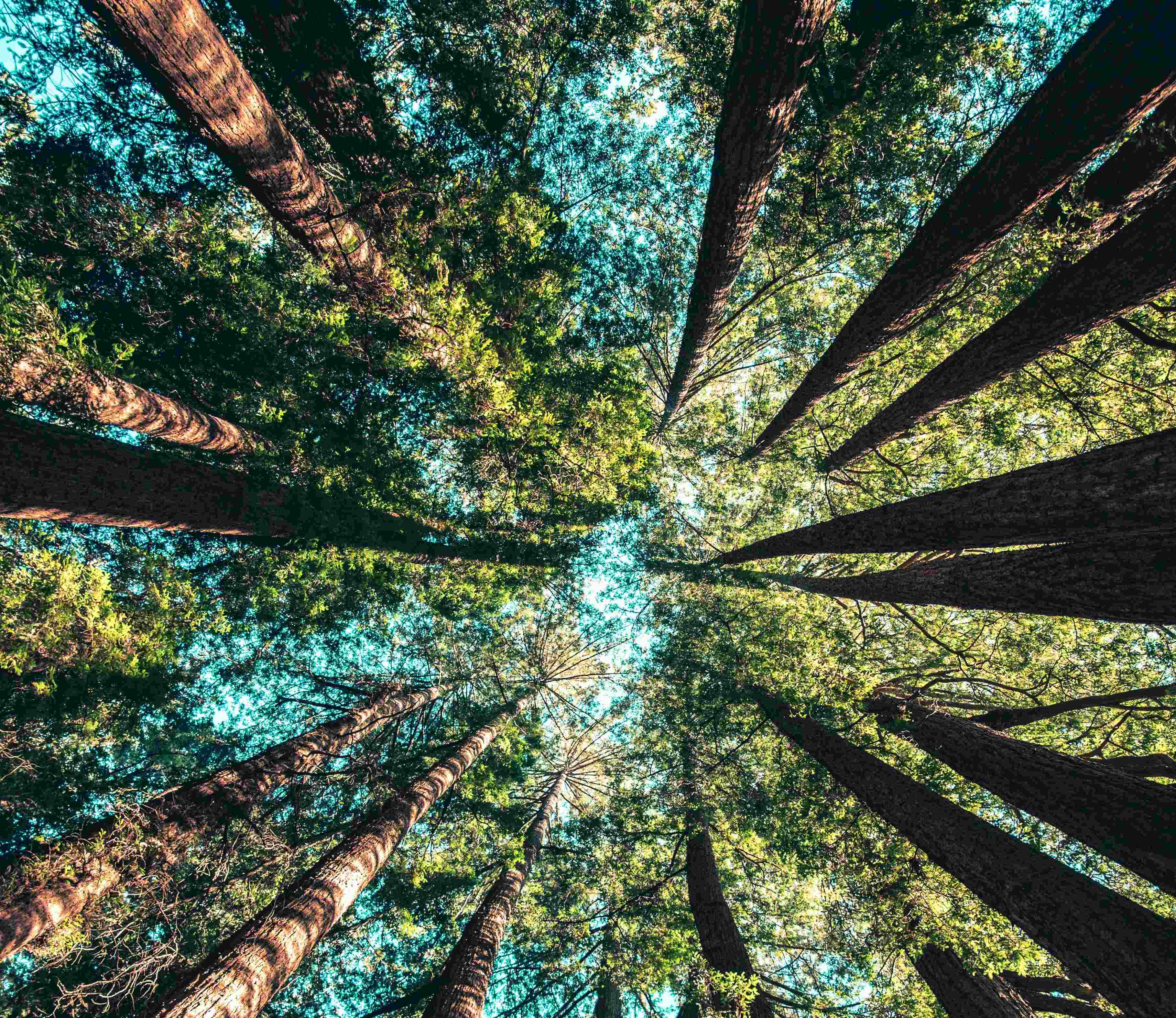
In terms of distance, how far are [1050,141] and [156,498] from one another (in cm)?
1052

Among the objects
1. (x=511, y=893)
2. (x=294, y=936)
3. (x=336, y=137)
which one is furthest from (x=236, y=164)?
(x=511, y=893)

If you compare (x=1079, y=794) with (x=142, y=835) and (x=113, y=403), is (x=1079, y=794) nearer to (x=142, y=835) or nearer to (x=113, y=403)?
(x=142, y=835)

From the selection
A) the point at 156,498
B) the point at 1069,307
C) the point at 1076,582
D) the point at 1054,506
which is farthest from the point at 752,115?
the point at 156,498

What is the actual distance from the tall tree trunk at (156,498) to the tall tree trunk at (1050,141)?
28.1 ft

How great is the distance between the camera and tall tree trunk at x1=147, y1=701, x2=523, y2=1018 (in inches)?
141

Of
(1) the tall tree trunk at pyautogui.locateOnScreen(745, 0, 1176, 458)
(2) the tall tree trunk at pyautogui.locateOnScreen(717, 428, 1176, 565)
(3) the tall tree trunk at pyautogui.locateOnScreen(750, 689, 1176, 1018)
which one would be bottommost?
(3) the tall tree trunk at pyautogui.locateOnScreen(750, 689, 1176, 1018)

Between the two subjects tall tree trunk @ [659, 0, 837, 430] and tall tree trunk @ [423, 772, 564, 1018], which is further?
tall tree trunk @ [423, 772, 564, 1018]

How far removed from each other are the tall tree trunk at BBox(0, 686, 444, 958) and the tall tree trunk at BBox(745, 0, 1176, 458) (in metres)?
10.1

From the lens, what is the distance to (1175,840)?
346cm

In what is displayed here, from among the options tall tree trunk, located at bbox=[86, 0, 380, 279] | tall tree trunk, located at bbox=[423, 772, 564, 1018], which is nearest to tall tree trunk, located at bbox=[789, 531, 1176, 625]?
tall tree trunk, located at bbox=[423, 772, 564, 1018]

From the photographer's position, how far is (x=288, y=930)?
431 cm

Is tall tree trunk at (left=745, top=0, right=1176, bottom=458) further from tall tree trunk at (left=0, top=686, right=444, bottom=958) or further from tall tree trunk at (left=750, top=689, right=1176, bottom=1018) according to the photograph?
tall tree trunk at (left=0, top=686, right=444, bottom=958)

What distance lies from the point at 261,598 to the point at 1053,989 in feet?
50.3

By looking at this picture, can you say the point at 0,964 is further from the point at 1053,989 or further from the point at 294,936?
the point at 1053,989
